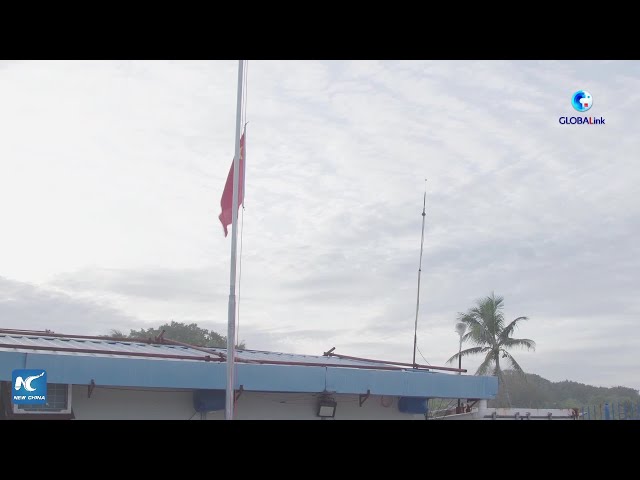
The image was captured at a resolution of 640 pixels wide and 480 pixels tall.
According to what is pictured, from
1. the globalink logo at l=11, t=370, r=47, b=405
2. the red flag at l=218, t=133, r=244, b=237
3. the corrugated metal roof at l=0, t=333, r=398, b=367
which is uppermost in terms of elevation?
the red flag at l=218, t=133, r=244, b=237

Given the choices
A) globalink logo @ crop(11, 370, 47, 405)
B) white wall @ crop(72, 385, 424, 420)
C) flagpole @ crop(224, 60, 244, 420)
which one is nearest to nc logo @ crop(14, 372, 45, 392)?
globalink logo @ crop(11, 370, 47, 405)

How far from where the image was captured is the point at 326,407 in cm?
1672

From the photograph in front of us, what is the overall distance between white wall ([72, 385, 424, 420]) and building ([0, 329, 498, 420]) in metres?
0.02

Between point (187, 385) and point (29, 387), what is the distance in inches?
111

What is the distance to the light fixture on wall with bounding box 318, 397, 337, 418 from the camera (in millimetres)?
16688

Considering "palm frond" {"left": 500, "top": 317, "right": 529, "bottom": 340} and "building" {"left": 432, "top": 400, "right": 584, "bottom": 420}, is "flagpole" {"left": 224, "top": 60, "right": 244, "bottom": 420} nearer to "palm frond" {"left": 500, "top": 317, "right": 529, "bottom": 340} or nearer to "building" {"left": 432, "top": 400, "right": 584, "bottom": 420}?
"building" {"left": 432, "top": 400, "right": 584, "bottom": 420}

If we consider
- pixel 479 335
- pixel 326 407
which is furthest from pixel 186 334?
pixel 326 407

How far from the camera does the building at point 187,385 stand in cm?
1296

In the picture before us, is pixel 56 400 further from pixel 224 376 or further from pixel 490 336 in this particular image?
pixel 490 336

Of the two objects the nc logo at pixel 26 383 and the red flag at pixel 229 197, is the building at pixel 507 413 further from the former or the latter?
the nc logo at pixel 26 383

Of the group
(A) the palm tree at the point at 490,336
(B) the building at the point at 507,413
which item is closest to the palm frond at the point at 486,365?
(A) the palm tree at the point at 490,336
